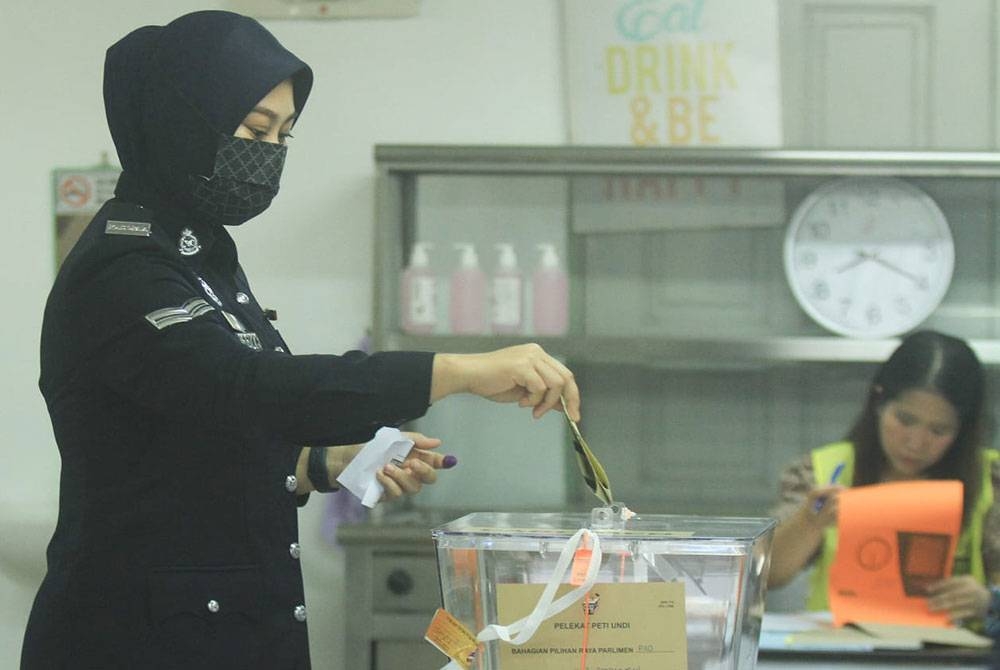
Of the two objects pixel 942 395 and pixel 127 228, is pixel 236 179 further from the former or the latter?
pixel 942 395

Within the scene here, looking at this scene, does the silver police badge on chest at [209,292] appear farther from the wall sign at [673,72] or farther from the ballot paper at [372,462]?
the wall sign at [673,72]

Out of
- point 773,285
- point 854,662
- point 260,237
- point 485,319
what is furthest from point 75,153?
point 854,662

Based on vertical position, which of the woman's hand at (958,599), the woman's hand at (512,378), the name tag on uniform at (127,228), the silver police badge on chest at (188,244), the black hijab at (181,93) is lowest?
the woman's hand at (958,599)

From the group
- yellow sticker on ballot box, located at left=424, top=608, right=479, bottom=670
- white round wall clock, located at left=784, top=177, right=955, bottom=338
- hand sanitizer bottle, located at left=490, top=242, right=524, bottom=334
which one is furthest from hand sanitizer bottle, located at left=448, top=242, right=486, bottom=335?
yellow sticker on ballot box, located at left=424, top=608, right=479, bottom=670

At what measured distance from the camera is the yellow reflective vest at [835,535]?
2309 millimetres

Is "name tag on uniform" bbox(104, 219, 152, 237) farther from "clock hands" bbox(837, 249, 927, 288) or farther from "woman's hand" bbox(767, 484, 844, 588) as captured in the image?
"clock hands" bbox(837, 249, 927, 288)

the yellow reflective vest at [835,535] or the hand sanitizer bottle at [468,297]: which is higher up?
the hand sanitizer bottle at [468,297]

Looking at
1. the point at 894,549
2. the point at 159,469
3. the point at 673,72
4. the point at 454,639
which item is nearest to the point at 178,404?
the point at 159,469

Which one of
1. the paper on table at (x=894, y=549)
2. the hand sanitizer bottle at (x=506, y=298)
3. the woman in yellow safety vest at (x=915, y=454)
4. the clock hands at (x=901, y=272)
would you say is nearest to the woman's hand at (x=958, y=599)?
the paper on table at (x=894, y=549)

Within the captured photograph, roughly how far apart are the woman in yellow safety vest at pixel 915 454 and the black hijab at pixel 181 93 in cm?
137

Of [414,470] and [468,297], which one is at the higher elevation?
[468,297]

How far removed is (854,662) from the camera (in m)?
1.56

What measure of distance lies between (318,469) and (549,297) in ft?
4.16

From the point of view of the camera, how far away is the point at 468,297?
105 inches
